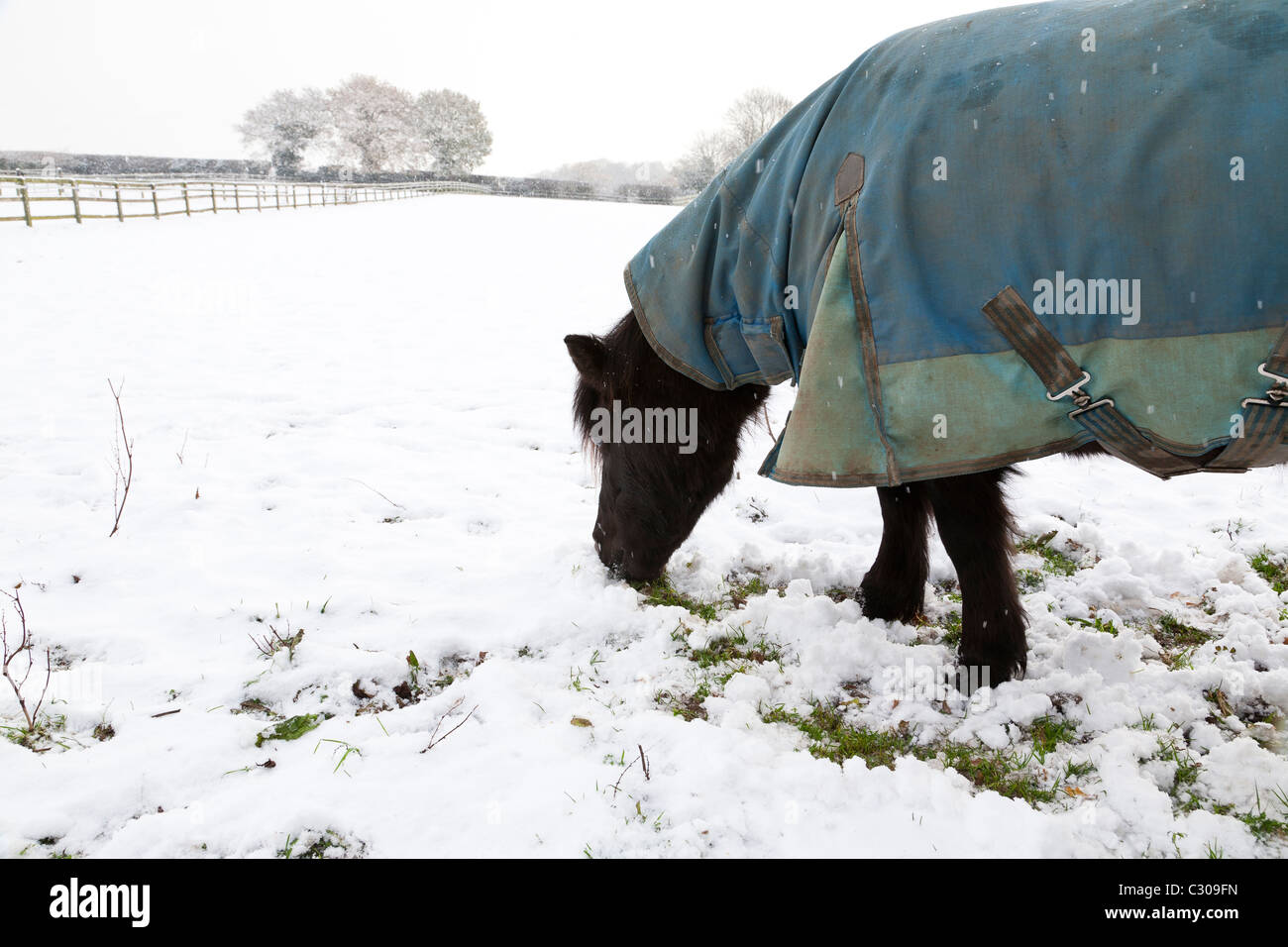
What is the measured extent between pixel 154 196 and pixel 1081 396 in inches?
1038

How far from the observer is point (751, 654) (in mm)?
2826

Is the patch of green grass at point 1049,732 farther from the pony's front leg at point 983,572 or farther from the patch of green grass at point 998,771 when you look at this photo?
the pony's front leg at point 983,572

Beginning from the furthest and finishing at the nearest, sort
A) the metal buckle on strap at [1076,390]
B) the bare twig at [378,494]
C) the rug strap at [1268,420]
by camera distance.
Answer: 1. the bare twig at [378,494]
2. the metal buckle on strap at [1076,390]
3. the rug strap at [1268,420]

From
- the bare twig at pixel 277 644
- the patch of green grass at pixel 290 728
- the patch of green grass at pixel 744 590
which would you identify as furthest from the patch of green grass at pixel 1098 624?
the bare twig at pixel 277 644

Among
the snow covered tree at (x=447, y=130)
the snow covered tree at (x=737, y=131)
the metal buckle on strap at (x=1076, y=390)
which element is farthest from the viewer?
the snow covered tree at (x=447, y=130)

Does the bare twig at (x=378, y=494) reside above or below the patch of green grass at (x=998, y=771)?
above

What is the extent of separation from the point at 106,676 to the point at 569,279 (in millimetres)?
12907

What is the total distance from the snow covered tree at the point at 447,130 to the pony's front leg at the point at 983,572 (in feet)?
263

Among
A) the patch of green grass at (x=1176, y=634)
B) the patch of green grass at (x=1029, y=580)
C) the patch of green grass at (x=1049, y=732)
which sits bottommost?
the patch of green grass at (x=1049, y=732)

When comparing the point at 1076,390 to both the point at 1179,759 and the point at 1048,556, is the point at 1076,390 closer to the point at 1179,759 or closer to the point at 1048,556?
the point at 1179,759

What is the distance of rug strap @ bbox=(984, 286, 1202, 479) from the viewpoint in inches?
75.7

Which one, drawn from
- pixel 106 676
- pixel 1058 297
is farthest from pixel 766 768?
pixel 106 676

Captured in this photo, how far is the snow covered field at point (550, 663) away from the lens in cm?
194
